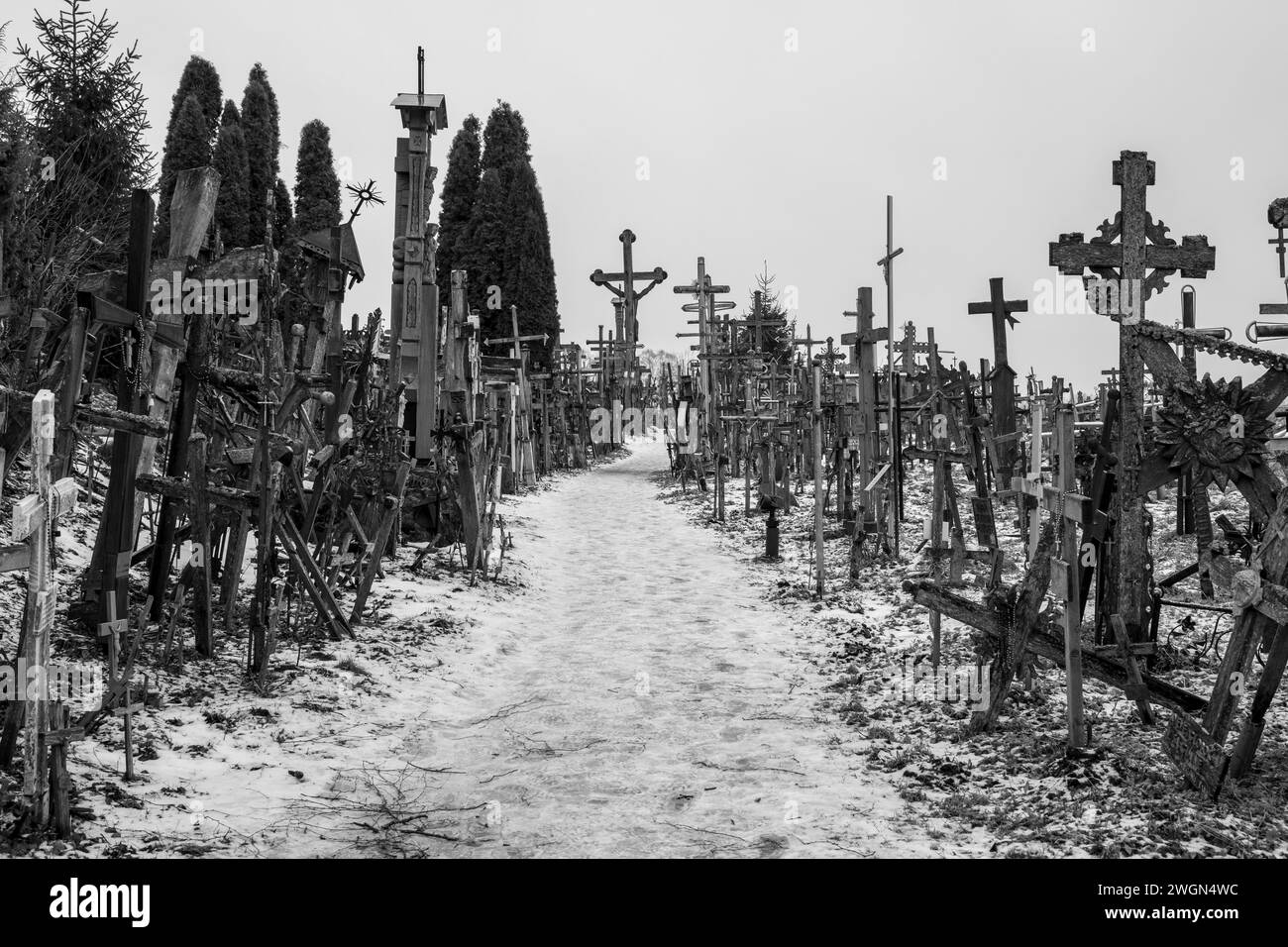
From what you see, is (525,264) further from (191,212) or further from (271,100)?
(191,212)

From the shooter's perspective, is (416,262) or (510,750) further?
(416,262)

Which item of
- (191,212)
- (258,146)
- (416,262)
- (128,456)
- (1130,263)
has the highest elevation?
(258,146)

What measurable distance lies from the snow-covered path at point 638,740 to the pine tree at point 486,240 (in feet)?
87.2

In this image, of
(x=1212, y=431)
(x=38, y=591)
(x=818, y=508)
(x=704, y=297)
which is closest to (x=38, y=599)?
(x=38, y=591)

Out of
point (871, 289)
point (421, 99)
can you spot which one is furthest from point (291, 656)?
point (871, 289)

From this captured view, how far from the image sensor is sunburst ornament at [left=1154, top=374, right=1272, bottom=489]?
6.03 metres

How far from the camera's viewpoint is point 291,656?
824 centimetres

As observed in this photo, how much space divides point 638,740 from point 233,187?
2570 centimetres

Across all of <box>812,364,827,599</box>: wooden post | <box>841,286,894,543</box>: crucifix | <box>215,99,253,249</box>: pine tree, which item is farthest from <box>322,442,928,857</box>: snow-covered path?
<box>215,99,253,249</box>: pine tree

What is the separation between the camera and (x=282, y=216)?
1261 inches

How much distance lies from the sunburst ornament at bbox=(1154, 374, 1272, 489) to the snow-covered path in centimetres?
276

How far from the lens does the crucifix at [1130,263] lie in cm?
809

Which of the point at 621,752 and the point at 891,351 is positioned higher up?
the point at 891,351

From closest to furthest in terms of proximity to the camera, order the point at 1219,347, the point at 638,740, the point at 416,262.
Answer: the point at 1219,347, the point at 638,740, the point at 416,262
